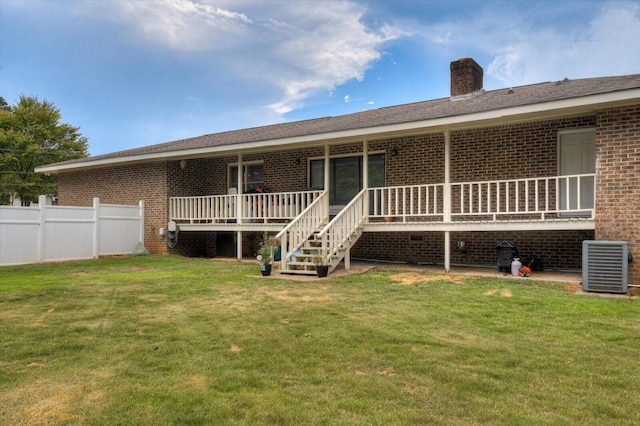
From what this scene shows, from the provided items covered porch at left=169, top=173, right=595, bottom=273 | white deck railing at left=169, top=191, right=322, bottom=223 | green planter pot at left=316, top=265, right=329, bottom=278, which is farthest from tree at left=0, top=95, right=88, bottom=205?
green planter pot at left=316, top=265, right=329, bottom=278

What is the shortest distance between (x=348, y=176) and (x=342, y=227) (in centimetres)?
321

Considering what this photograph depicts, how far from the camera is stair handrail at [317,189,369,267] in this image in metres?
9.38

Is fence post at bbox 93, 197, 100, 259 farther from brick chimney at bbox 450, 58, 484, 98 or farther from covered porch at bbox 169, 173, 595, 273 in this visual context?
brick chimney at bbox 450, 58, 484, 98

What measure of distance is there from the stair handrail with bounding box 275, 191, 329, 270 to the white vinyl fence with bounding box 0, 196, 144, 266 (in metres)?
6.50

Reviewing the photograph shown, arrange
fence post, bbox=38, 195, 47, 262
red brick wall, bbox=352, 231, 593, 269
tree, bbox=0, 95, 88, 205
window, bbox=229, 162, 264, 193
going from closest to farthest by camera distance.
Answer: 1. red brick wall, bbox=352, 231, 593, 269
2. fence post, bbox=38, 195, 47, 262
3. window, bbox=229, 162, 264, 193
4. tree, bbox=0, 95, 88, 205

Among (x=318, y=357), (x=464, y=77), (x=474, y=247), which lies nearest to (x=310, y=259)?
(x=474, y=247)

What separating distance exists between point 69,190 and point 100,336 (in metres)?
15.0

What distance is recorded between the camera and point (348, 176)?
12797mm

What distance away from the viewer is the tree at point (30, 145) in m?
34.4

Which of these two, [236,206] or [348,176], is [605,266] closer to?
[348,176]

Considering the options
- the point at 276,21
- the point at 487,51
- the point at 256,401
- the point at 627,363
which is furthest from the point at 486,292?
the point at 276,21

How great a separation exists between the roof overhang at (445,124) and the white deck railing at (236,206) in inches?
54.1

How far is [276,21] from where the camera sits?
18.1 metres

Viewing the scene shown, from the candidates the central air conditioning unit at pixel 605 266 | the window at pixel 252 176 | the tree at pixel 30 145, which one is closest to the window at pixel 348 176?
the window at pixel 252 176
